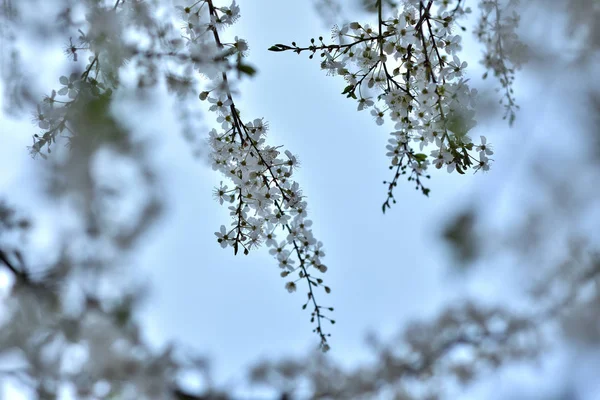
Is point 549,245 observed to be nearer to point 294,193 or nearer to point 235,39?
point 294,193

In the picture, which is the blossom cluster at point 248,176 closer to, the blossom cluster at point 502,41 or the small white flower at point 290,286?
the small white flower at point 290,286

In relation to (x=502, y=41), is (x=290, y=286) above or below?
below

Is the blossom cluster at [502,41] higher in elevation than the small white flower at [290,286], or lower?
higher

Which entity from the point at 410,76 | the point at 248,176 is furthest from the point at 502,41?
the point at 248,176

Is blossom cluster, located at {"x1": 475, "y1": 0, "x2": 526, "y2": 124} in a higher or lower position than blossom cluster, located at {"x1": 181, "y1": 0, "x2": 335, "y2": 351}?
higher

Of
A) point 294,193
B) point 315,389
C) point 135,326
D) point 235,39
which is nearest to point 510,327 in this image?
point 315,389

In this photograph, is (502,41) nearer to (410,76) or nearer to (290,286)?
(410,76)

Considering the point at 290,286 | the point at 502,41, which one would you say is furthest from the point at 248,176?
the point at 502,41

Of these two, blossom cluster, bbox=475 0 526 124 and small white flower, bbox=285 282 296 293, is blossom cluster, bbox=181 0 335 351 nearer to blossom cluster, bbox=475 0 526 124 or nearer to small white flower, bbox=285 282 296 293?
small white flower, bbox=285 282 296 293

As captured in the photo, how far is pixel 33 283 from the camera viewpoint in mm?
2357

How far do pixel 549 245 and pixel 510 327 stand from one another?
2646 millimetres

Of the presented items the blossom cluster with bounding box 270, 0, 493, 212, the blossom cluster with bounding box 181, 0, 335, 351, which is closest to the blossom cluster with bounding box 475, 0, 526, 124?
the blossom cluster with bounding box 270, 0, 493, 212

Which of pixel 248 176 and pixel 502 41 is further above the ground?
pixel 502 41

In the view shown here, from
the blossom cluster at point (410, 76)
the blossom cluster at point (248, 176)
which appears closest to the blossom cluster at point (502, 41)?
the blossom cluster at point (410, 76)
